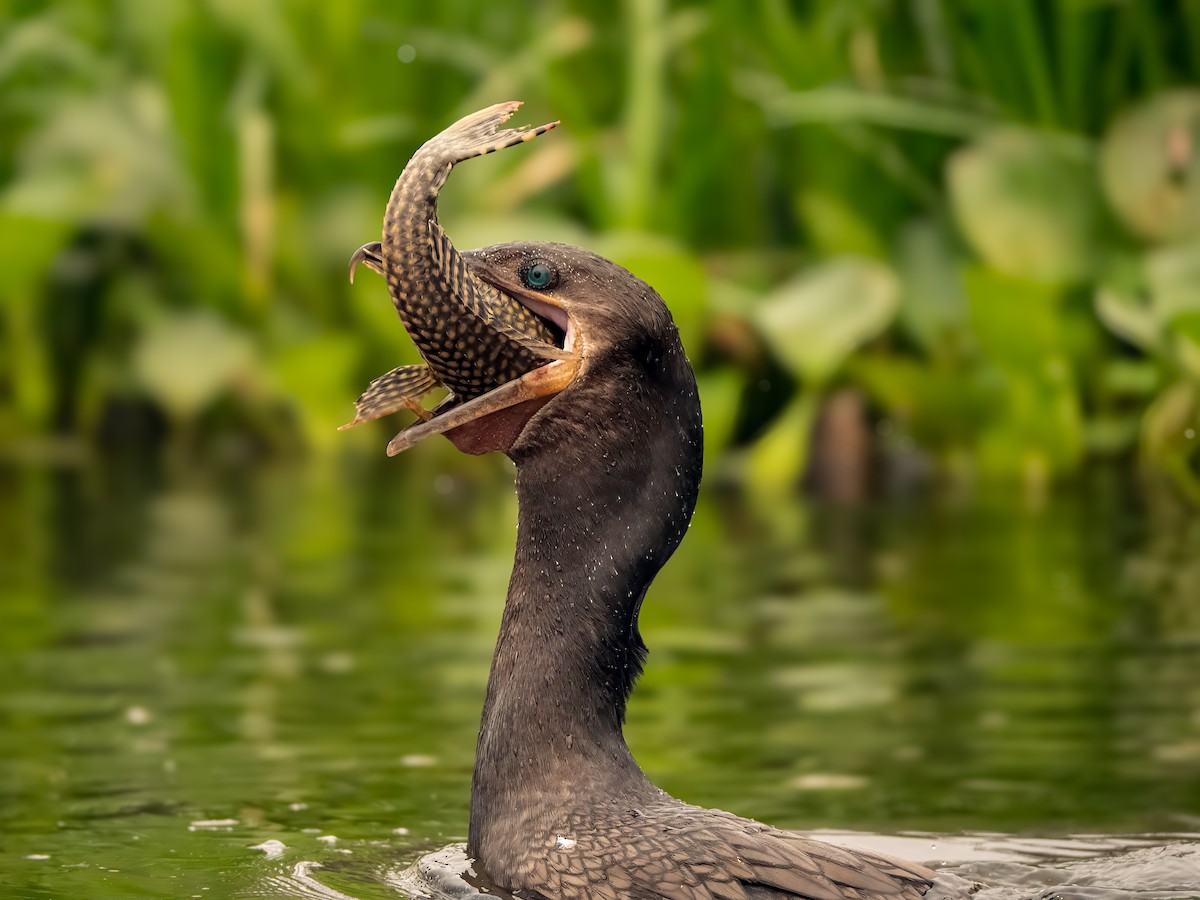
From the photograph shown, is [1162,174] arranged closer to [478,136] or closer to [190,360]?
[190,360]

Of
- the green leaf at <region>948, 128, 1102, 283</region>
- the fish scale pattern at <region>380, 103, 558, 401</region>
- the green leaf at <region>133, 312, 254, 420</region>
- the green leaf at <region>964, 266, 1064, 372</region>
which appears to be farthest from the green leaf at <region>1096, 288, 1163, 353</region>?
the fish scale pattern at <region>380, 103, 558, 401</region>

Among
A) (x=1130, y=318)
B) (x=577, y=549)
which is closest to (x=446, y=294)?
(x=577, y=549)

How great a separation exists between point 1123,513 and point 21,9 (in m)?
8.87

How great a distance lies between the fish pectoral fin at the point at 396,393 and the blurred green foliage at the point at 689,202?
7099 mm

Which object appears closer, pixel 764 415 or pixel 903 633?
pixel 903 633

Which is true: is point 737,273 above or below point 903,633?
above

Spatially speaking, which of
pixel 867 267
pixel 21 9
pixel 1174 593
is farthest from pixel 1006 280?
pixel 21 9

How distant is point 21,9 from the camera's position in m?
15.7

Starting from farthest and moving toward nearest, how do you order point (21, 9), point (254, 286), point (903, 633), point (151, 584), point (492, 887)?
point (21, 9), point (254, 286), point (151, 584), point (903, 633), point (492, 887)

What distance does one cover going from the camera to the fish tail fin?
4328 millimetres

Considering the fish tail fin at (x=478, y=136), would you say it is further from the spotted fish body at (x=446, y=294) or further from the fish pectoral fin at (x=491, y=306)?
the fish pectoral fin at (x=491, y=306)

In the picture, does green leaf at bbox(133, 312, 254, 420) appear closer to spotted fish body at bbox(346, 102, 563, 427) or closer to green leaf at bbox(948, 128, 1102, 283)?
green leaf at bbox(948, 128, 1102, 283)

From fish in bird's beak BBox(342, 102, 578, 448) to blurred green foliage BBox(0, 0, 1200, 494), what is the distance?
710cm

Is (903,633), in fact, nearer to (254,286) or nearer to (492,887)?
(492,887)
